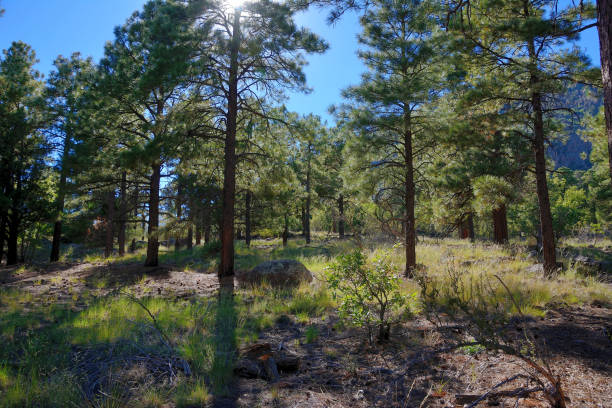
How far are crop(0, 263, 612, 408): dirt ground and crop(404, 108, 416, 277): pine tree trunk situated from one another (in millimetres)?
3504

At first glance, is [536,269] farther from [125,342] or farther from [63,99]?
[63,99]

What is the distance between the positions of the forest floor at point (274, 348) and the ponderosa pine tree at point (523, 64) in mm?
3621

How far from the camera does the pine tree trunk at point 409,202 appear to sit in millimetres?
8797

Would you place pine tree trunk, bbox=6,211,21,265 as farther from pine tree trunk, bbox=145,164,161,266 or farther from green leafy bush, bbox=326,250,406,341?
green leafy bush, bbox=326,250,406,341

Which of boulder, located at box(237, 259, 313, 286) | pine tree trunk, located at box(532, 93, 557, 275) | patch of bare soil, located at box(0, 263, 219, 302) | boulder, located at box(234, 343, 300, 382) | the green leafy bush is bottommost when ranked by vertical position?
patch of bare soil, located at box(0, 263, 219, 302)

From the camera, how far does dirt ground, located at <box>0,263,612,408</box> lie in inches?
118

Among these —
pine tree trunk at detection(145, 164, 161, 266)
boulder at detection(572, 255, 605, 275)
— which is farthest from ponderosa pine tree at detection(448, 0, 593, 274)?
pine tree trunk at detection(145, 164, 161, 266)

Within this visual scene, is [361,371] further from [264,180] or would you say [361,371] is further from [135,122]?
[135,122]

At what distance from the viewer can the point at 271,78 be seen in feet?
32.5

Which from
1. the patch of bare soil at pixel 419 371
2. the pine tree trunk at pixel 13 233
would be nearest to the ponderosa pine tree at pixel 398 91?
the patch of bare soil at pixel 419 371

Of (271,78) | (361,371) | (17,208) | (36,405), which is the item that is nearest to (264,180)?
(271,78)

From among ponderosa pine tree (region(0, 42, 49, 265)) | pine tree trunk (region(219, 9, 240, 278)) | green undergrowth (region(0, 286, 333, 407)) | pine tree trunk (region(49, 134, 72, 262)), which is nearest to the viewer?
green undergrowth (region(0, 286, 333, 407))

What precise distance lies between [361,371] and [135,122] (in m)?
13.9

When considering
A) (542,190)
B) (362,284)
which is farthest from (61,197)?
(542,190)
